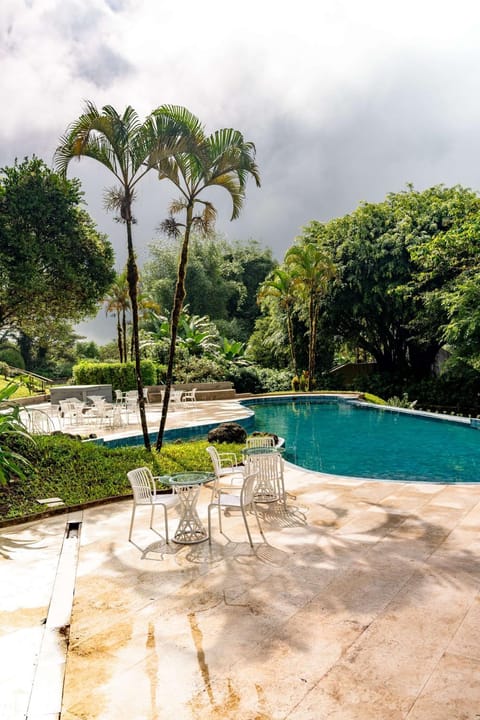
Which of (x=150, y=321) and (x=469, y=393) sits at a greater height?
(x=150, y=321)

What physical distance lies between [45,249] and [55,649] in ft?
60.7

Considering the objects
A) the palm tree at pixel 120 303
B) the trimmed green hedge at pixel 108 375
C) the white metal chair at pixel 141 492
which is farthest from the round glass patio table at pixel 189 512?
the palm tree at pixel 120 303

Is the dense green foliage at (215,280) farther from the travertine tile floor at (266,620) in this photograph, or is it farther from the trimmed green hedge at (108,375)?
the travertine tile floor at (266,620)

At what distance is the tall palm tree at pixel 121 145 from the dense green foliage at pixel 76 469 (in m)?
2.65

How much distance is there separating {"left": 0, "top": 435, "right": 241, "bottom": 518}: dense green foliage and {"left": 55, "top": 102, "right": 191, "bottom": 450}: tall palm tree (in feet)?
8.70

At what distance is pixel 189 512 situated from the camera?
219 inches

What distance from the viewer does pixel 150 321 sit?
96.1 feet

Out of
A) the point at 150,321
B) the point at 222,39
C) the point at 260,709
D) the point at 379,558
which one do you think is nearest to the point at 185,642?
the point at 260,709

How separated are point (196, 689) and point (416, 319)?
21.0 meters

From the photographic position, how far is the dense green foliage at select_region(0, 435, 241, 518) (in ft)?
23.7

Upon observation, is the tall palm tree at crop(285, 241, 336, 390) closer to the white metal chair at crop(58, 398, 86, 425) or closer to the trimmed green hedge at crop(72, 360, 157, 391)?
the trimmed green hedge at crop(72, 360, 157, 391)

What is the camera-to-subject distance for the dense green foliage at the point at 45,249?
19281 mm

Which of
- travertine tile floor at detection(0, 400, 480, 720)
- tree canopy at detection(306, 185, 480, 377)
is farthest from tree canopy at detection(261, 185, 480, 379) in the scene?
travertine tile floor at detection(0, 400, 480, 720)

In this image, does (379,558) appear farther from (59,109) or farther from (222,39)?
(59,109)
